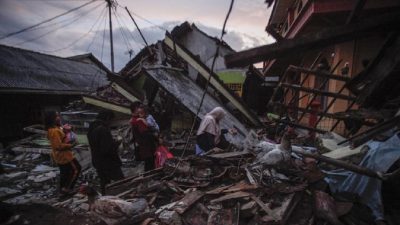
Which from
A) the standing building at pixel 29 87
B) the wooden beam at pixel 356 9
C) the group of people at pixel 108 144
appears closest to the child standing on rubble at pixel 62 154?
the group of people at pixel 108 144

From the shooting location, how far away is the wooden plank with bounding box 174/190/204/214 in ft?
10.9

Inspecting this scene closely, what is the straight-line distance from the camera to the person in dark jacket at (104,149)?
4840mm

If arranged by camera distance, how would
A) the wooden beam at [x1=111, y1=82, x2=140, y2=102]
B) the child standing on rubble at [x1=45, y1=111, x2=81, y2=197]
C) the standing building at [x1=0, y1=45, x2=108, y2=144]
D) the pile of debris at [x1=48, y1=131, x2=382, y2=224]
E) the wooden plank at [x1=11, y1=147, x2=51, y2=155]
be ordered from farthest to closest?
1. the standing building at [x1=0, y1=45, x2=108, y2=144]
2. the wooden beam at [x1=111, y1=82, x2=140, y2=102]
3. the wooden plank at [x1=11, y1=147, x2=51, y2=155]
4. the child standing on rubble at [x1=45, y1=111, x2=81, y2=197]
5. the pile of debris at [x1=48, y1=131, x2=382, y2=224]

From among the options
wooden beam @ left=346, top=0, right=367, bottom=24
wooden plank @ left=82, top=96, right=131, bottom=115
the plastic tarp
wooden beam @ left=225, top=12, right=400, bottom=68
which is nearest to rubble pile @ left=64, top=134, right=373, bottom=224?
the plastic tarp

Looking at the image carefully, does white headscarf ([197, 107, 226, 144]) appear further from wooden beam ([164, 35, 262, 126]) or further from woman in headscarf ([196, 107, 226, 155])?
wooden beam ([164, 35, 262, 126])

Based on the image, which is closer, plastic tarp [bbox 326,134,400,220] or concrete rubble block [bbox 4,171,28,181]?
plastic tarp [bbox 326,134,400,220]

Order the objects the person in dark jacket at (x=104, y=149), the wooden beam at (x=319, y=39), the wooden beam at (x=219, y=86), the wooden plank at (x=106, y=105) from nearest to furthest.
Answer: the wooden beam at (x=319, y=39) < the person in dark jacket at (x=104, y=149) < the wooden beam at (x=219, y=86) < the wooden plank at (x=106, y=105)

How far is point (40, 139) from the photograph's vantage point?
10547mm

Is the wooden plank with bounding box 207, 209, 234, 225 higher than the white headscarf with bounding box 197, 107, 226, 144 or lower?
lower

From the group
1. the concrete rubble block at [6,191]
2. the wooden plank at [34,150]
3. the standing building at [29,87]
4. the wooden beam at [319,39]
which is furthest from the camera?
the standing building at [29,87]

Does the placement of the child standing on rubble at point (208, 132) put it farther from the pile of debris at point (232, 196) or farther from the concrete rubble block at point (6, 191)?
the concrete rubble block at point (6, 191)

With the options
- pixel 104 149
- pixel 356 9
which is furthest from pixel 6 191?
pixel 356 9

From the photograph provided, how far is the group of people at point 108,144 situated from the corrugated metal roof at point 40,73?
1149cm

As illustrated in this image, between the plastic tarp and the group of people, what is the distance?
310cm
